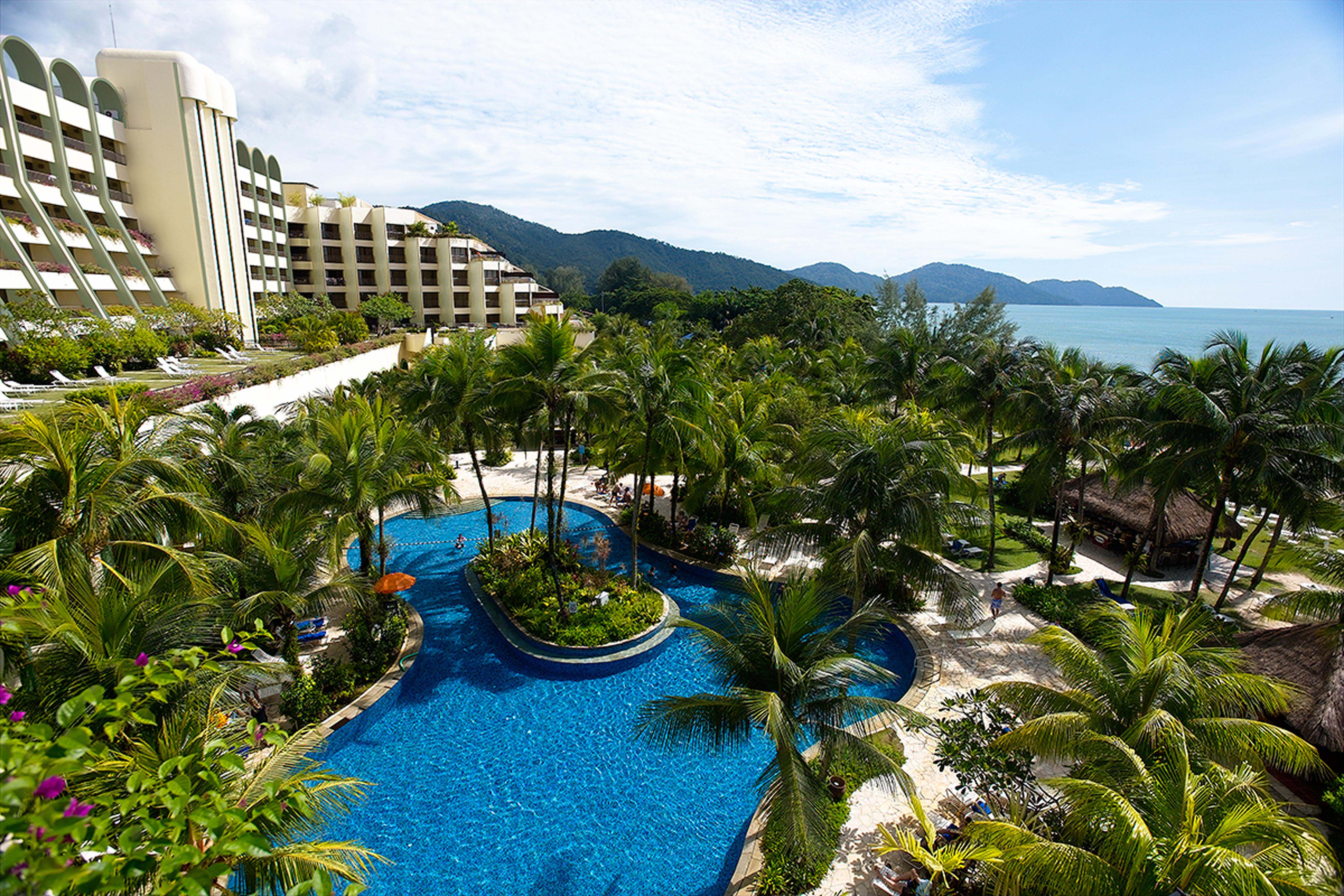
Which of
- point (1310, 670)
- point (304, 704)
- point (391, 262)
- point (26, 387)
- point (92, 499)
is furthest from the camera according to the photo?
point (391, 262)

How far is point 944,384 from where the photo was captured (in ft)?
69.8

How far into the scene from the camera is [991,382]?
60.6 ft

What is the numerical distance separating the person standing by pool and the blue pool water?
9.24 feet

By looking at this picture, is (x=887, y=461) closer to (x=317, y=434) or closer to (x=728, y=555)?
(x=728, y=555)

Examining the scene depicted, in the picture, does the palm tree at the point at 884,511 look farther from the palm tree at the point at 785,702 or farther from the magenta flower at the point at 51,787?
the magenta flower at the point at 51,787

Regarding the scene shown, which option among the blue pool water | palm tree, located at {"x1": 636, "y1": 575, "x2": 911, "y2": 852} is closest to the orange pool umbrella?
the blue pool water

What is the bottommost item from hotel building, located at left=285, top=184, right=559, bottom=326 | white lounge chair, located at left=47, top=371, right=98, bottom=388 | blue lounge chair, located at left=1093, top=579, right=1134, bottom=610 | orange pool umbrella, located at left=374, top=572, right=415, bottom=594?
blue lounge chair, located at left=1093, top=579, right=1134, bottom=610

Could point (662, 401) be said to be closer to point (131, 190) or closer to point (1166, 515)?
point (1166, 515)

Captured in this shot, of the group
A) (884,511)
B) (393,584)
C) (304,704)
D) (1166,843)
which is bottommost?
(304,704)

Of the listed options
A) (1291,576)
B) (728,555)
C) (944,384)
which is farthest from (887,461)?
(1291,576)

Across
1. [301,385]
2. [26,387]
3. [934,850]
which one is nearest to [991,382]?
[934,850]

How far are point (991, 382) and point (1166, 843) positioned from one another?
48.4ft

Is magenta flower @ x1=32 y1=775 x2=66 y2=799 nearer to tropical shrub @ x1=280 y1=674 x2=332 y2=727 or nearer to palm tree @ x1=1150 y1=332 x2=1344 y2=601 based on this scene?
tropical shrub @ x1=280 y1=674 x2=332 y2=727

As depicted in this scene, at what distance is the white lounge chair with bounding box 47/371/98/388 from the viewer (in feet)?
65.3
